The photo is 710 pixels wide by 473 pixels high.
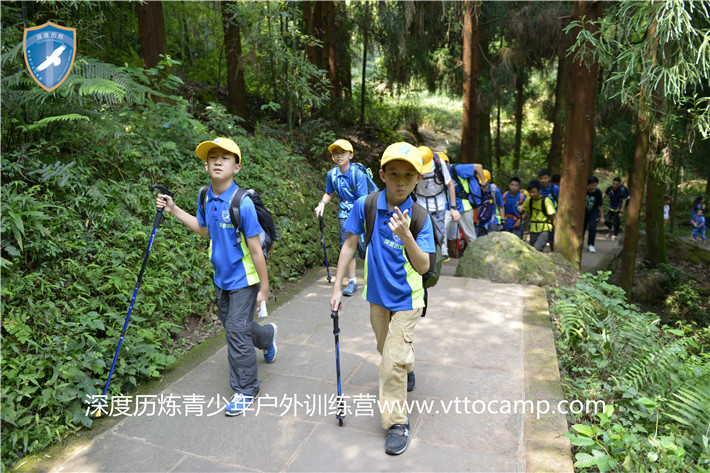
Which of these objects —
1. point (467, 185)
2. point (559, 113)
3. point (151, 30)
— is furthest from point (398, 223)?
point (559, 113)

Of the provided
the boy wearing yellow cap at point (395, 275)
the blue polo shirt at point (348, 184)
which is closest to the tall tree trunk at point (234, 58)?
the blue polo shirt at point (348, 184)

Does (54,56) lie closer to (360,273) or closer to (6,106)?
(6,106)

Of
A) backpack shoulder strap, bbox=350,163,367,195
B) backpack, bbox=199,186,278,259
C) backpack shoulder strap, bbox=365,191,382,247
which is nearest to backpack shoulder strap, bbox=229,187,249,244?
backpack, bbox=199,186,278,259

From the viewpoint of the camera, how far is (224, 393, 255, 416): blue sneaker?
3.82 meters

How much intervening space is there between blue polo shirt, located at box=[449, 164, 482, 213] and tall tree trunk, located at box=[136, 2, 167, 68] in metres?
5.79

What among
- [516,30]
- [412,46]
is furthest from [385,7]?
[516,30]

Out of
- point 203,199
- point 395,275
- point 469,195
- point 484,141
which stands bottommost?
point 395,275

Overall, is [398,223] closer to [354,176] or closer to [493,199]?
[354,176]

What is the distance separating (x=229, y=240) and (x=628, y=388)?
3306 millimetres

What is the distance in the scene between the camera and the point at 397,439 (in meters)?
3.34

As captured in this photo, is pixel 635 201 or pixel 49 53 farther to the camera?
pixel 635 201

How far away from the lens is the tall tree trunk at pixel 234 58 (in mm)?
10492

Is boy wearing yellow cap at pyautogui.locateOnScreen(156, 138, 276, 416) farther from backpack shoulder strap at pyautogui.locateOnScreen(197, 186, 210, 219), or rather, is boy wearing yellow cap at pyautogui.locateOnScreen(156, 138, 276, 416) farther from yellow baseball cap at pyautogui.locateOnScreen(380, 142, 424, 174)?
yellow baseball cap at pyautogui.locateOnScreen(380, 142, 424, 174)

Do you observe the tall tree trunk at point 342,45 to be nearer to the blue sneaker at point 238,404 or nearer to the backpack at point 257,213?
the backpack at point 257,213
